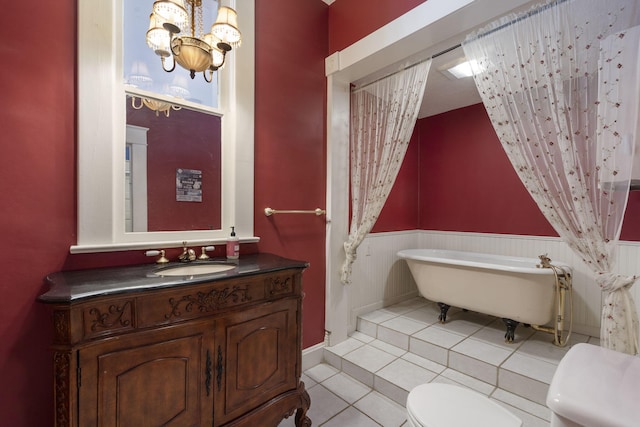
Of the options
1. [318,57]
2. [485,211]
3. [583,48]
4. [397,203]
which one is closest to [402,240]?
[397,203]

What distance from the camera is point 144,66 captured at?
155cm

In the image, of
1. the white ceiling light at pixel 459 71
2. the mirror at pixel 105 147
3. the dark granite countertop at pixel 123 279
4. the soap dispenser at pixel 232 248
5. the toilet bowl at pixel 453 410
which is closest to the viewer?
the dark granite countertop at pixel 123 279

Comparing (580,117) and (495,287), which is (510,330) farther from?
(580,117)

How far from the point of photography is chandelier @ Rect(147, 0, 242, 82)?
1.31 m

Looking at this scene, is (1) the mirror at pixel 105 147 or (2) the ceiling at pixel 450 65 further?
(2) the ceiling at pixel 450 65

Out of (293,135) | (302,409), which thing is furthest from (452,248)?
(302,409)

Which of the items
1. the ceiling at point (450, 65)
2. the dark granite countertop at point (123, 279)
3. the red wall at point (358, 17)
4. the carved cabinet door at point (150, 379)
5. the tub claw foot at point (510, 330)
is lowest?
the tub claw foot at point (510, 330)

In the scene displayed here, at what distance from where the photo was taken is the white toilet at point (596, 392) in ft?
2.41

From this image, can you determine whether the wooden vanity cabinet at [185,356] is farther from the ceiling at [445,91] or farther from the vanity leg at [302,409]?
the ceiling at [445,91]

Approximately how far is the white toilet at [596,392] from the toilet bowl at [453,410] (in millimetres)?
331

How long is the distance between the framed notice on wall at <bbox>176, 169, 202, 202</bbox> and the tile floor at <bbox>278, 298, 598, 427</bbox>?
1.46 metres

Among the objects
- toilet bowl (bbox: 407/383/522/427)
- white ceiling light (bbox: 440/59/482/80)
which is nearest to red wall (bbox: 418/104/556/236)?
white ceiling light (bbox: 440/59/482/80)

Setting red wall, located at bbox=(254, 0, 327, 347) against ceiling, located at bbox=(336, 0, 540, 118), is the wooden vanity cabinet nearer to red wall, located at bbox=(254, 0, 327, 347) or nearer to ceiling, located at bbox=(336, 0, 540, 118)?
red wall, located at bbox=(254, 0, 327, 347)

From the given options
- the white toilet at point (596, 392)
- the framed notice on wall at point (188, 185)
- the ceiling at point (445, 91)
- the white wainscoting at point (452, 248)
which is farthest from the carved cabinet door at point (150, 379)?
the ceiling at point (445, 91)
